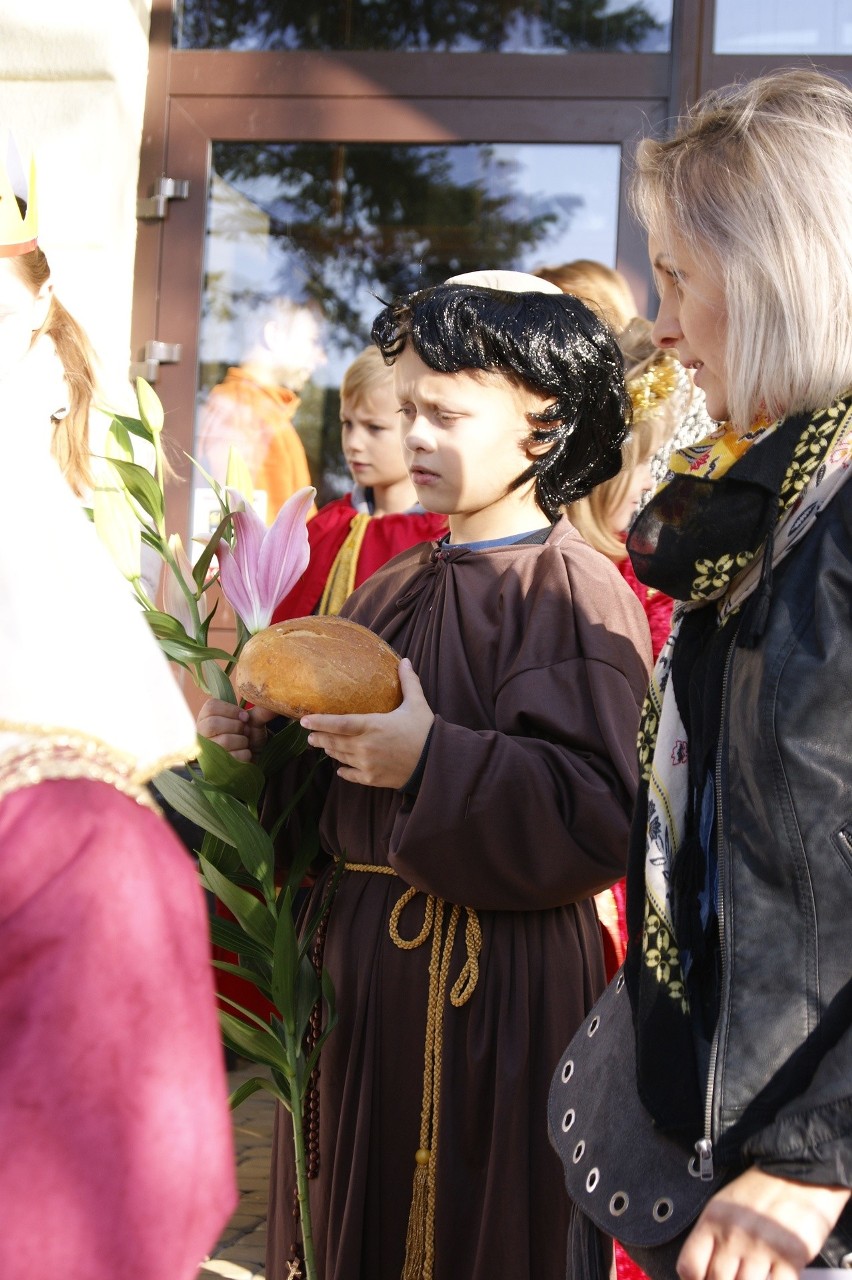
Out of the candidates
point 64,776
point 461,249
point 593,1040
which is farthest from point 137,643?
point 461,249

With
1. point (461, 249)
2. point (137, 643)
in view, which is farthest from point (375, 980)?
point (461, 249)

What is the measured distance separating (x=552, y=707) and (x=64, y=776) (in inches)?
38.6

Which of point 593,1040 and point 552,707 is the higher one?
point 552,707

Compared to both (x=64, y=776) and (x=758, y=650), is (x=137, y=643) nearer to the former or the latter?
(x=64, y=776)

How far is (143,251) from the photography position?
4504mm

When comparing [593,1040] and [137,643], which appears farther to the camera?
[593,1040]

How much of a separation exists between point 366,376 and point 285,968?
2198 mm

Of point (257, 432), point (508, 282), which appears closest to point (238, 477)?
point (508, 282)

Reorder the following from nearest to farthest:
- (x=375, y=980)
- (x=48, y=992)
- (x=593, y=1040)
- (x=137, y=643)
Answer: (x=48, y=992) < (x=137, y=643) < (x=593, y=1040) < (x=375, y=980)

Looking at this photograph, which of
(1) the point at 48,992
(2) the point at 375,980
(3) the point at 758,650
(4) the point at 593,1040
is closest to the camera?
(1) the point at 48,992

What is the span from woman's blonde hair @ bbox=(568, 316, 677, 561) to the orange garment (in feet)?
5.92

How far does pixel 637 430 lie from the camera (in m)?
2.86

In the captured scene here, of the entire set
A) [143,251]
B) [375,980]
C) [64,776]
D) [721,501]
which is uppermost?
[143,251]

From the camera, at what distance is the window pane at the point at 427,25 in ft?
14.0
